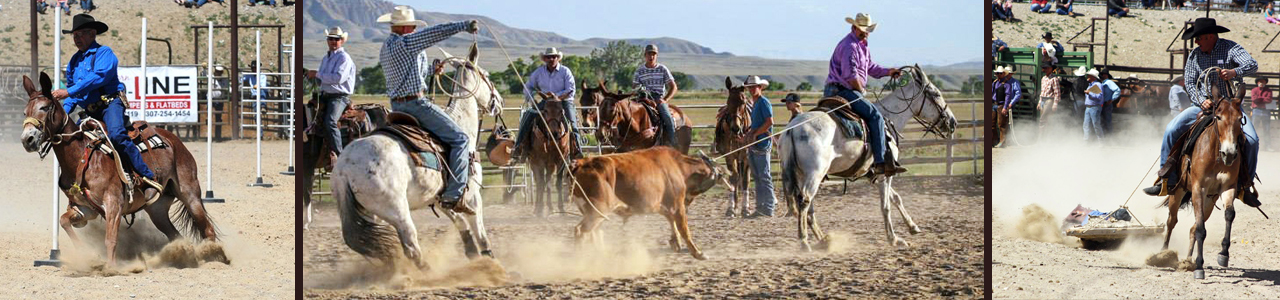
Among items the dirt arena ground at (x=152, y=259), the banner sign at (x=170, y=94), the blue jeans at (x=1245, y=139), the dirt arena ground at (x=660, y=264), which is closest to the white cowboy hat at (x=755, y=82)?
the dirt arena ground at (x=660, y=264)

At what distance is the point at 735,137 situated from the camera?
1034 cm

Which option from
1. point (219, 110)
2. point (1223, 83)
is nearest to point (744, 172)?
point (1223, 83)

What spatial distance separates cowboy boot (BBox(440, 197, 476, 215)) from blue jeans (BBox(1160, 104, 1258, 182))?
5.02 m

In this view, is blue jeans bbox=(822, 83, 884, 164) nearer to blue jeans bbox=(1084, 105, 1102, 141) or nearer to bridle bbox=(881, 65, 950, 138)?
bridle bbox=(881, 65, 950, 138)

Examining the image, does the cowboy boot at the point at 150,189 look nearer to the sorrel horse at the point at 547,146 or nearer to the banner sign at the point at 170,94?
the sorrel horse at the point at 547,146

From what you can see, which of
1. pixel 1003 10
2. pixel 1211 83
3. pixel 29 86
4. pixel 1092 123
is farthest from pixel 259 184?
pixel 1003 10

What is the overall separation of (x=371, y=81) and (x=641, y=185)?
4699 mm

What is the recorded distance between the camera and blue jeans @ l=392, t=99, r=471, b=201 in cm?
705

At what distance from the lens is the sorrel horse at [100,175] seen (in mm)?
9000

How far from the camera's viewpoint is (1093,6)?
3281 cm

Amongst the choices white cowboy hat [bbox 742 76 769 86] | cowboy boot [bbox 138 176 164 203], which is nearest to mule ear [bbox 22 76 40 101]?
cowboy boot [bbox 138 176 164 203]

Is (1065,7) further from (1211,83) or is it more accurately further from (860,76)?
(860,76)

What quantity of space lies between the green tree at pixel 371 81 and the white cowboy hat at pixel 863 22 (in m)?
3.58

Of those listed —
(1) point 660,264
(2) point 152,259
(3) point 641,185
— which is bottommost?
(2) point 152,259
